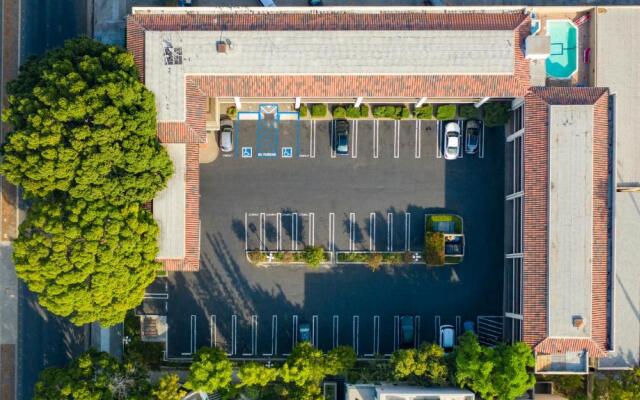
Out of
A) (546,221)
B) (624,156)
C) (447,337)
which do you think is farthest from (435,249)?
(624,156)

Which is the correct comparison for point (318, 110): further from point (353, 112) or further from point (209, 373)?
point (209, 373)

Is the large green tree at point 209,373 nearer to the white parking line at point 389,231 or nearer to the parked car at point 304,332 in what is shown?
the parked car at point 304,332

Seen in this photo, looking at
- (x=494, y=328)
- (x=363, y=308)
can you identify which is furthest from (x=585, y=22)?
(x=363, y=308)

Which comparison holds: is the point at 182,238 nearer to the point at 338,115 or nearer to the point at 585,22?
the point at 338,115

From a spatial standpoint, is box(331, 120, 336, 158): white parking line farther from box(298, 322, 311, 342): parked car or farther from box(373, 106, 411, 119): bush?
box(298, 322, 311, 342): parked car

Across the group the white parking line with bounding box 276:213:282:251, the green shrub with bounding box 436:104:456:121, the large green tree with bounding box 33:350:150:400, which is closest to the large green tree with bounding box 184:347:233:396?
the large green tree with bounding box 33:350:150:400

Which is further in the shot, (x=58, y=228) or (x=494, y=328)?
(x=494, y=328)

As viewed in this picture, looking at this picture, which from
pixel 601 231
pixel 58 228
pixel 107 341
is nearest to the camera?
pixel 58 228
